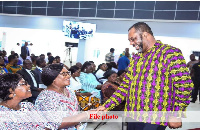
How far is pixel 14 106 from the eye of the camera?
1.70 meters

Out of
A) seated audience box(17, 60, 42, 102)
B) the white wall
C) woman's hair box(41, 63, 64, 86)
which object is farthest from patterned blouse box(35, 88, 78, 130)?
the white wall

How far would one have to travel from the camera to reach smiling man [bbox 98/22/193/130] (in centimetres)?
161

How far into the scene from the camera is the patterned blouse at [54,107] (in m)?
1.73

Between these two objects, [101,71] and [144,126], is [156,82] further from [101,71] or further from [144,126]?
[101,71]

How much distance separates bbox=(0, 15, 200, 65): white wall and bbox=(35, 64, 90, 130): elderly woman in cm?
796

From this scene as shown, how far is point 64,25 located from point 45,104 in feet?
29.7

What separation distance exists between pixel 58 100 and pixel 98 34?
903 cm

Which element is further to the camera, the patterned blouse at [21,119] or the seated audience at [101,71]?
the seated audience at [101,71]

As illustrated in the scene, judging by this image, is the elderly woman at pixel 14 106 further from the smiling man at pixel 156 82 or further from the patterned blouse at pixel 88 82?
the patterned blouse at pixel 88 82

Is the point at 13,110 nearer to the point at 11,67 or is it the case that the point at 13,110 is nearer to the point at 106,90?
the point at 106,90

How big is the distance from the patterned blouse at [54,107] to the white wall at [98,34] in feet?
26.5

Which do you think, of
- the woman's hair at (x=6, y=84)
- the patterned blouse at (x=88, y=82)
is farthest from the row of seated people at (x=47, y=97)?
the patterned blouse at (x=88, y=82)

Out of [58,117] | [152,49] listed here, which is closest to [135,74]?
[152,49]

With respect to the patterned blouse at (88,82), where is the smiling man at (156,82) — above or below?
above
